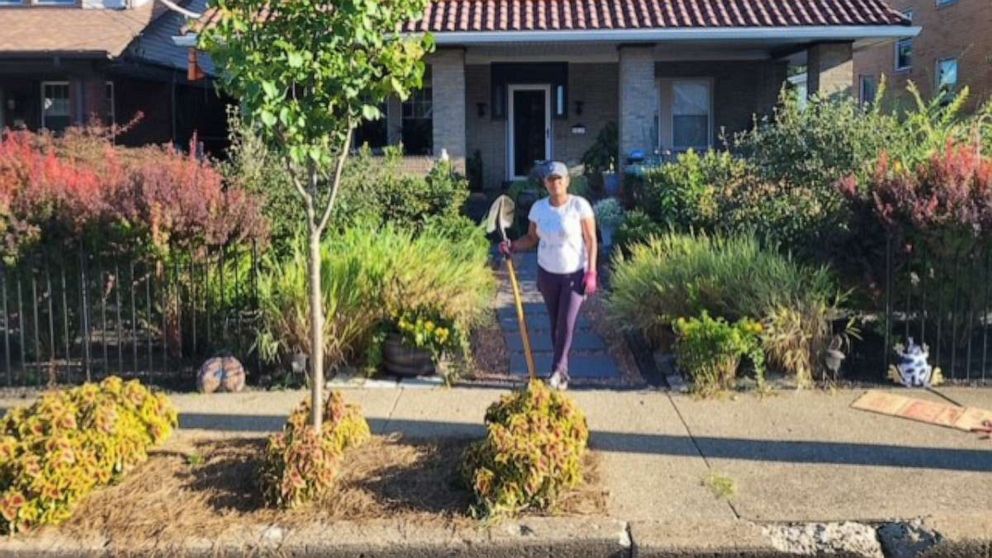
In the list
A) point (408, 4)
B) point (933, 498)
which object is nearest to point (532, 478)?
point (933, 498)

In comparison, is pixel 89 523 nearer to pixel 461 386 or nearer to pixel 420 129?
pixel 461 386

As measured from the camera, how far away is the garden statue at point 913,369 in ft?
23.2

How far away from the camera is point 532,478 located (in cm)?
472

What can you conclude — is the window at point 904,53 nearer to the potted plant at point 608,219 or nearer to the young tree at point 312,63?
the potted plant at point 608,219

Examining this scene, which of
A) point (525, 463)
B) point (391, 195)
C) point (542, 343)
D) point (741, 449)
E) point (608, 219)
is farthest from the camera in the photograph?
point (608, 219)

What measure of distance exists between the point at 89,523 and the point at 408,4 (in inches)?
120

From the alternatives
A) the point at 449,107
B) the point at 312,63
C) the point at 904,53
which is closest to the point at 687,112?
the point at 449,107

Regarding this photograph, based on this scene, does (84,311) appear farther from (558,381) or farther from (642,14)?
(642,14)

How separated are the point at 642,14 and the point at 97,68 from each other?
1051 centimetres

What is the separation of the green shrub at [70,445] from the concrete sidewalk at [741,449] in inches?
29.2

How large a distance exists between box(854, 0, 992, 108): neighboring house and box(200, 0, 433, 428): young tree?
783 inches

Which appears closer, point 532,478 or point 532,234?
point 532,478

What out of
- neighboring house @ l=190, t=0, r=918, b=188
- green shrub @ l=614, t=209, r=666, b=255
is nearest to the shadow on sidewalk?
green shrub @ l=614, t=209, r=666, b=255

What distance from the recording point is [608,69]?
65.0 ft
